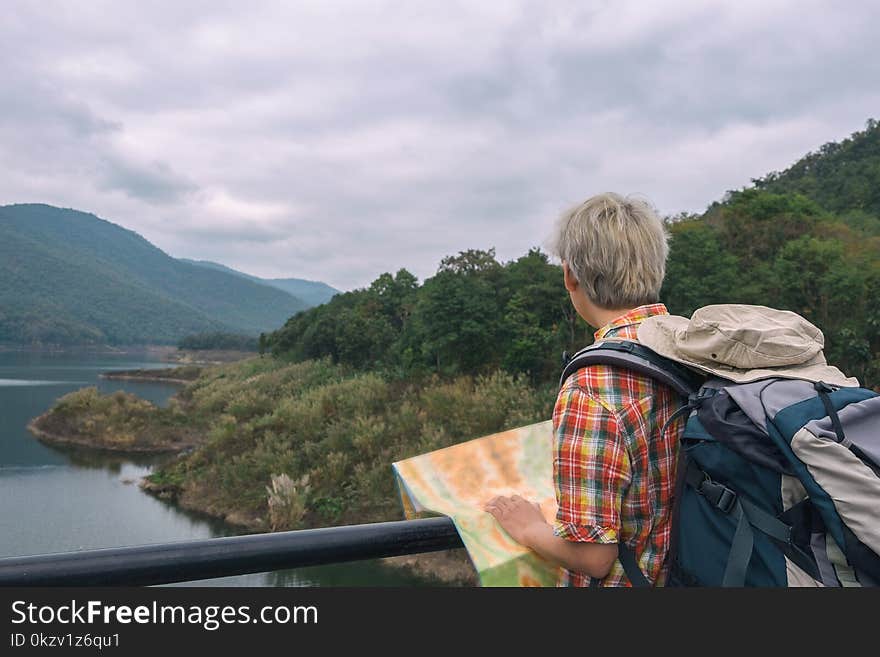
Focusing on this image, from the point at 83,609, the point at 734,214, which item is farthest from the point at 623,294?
the point at 734,214

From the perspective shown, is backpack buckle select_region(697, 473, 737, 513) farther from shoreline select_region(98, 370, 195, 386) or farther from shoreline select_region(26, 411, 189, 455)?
shoreline select_region(98, 370, 195, 386)

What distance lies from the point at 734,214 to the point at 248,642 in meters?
19.2

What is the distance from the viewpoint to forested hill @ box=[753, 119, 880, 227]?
25766 mm

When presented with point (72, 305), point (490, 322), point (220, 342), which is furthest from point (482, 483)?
point (72, 305)

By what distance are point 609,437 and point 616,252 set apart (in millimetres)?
366

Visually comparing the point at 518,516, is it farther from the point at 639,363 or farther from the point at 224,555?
the point at 224,555

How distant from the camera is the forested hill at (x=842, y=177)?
25.8 meters

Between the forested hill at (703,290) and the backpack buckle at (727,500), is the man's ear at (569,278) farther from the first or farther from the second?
the forested hill at (703,290)

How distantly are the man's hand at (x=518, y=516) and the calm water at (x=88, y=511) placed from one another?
8527mm

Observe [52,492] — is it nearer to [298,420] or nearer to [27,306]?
[298,420]

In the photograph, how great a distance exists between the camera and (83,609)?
1014mm

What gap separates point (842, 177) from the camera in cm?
2912

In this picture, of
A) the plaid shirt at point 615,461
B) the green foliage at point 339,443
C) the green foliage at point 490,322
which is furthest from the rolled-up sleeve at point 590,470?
the green foliage at point 490,322

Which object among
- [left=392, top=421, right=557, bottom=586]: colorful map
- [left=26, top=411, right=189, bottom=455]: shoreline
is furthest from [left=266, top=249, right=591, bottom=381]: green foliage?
[left=392, top=421, right=557, bottom=586]: colorful map
